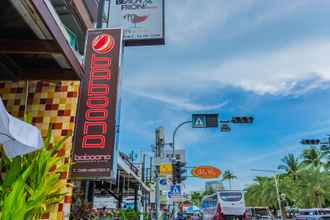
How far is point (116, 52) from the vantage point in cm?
660

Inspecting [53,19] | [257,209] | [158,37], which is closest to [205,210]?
[257,209]

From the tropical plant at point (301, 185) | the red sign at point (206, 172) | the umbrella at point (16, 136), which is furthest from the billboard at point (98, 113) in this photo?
the tropical plant at point (301, 185)

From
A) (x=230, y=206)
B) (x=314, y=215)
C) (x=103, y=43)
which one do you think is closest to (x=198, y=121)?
(x=103, y=43)

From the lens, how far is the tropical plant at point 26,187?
3541mm

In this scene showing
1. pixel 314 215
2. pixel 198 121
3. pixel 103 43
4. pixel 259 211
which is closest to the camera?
pixel 103 43

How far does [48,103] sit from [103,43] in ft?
6.23

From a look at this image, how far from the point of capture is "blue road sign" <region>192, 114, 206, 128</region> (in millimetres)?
13656

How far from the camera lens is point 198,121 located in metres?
13.7

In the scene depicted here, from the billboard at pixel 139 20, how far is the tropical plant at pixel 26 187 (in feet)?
20.4

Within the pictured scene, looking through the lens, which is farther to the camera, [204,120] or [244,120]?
[204,120]

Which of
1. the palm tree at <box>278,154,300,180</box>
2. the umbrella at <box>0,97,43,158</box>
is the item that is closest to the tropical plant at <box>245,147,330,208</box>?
the palm tree at <box>278,154,300,180</box>

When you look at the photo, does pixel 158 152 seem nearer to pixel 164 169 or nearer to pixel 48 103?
pixel 164 169

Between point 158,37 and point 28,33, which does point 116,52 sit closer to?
point 28,33

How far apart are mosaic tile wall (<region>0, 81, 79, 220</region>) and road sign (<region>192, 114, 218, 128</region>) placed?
823cm
